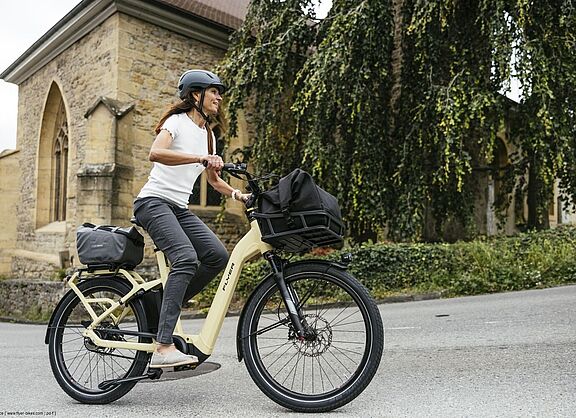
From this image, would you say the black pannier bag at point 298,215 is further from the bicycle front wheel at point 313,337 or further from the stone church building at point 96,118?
the stone church building at point 96,118

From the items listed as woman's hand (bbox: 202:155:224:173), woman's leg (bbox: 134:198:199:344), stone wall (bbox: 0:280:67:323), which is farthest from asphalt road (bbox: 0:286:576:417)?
stone wall (bbox: 0:280:67:323)

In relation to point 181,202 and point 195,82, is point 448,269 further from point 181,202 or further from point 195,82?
point 195,82

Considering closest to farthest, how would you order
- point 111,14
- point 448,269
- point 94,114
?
point 448,269 < point 94,114 < point 111,14

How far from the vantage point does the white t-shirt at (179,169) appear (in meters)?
3.29

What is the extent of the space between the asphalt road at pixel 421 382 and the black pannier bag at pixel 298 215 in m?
0.89

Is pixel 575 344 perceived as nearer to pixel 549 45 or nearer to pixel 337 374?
pixel 337 374

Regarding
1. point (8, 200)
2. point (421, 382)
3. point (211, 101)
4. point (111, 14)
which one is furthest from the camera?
point (8, 200)

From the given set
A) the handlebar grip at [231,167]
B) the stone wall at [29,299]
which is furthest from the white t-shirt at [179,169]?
the stone wall at [29,299]

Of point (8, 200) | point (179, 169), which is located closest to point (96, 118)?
point (8, 200)

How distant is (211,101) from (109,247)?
3.43 feet

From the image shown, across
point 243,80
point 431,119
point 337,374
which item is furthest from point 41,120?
point 337,374

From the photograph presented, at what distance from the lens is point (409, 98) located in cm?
1109

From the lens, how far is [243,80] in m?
11.4

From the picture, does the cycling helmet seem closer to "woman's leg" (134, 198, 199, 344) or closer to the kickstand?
"woman's leg" (134, 198, 199, 344)
